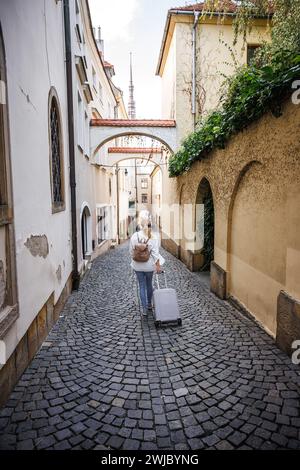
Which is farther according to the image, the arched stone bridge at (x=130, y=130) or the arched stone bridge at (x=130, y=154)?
the arched stone bridge at (x=130, y=154)

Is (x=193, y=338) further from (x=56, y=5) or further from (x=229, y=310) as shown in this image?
(x=56, y=5)

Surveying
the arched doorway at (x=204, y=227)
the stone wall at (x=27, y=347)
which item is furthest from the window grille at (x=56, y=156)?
the arched doorway at (x=204, y=227)

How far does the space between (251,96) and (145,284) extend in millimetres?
3438

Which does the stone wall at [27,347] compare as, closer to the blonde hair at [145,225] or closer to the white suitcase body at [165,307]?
the white suitcase body at [165,307]

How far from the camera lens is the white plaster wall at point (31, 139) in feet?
10.4

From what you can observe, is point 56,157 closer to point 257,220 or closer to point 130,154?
point 257,220

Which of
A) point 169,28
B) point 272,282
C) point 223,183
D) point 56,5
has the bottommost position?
point 272,282

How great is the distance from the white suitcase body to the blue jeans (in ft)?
1.33

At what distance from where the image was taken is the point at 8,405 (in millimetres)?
2824

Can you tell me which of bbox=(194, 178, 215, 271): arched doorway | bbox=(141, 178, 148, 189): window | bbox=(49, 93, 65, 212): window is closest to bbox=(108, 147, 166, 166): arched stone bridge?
bbox=(194, 178, 215, 271): arched doorway

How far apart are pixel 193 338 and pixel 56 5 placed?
22.0 ft

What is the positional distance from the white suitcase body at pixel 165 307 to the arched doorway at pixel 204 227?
Answer: 12.2 feet
